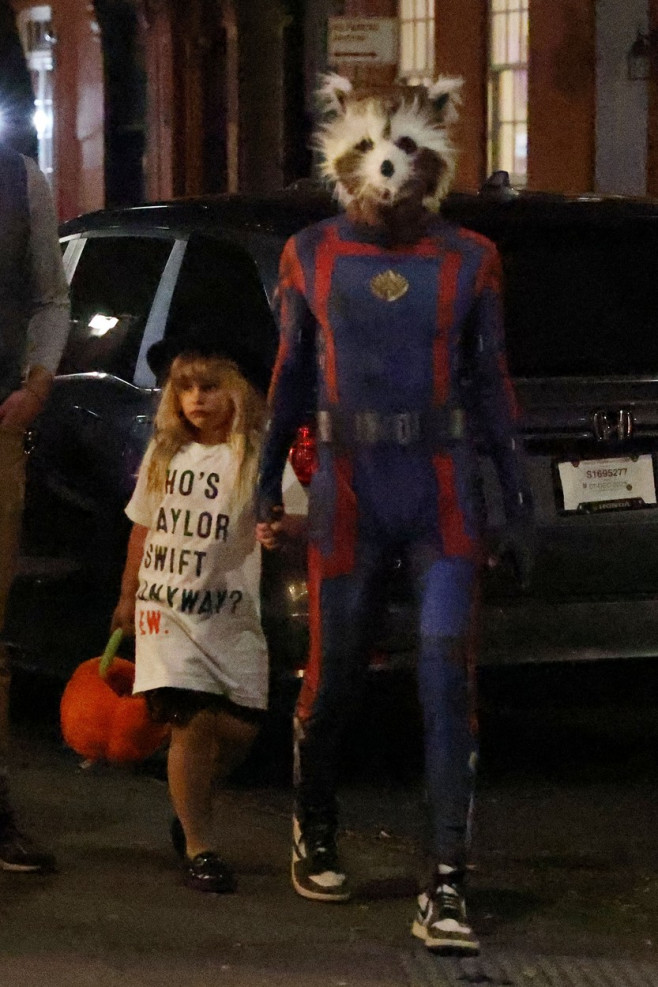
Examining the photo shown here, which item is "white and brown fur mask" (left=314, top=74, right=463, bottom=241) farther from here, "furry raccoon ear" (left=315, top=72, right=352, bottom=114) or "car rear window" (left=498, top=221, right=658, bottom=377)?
"car rear window" (left=498, top=221, right=658, bottom=377)

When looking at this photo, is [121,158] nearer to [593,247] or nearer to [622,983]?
[593,247]

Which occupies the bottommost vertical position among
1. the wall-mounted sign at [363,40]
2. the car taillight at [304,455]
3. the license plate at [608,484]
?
the license plate at [608,484]

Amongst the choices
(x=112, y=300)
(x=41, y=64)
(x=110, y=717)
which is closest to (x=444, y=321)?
(x=110, y=717)

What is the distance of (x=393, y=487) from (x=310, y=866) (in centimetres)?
101

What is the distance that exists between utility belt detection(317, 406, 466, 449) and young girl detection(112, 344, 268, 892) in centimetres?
45

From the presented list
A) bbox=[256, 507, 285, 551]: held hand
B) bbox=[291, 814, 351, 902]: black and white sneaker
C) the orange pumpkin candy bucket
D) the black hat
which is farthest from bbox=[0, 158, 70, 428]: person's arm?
bbox=[291, 814, 351, 902]: black and white sneaker

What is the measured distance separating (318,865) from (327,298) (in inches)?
55.3

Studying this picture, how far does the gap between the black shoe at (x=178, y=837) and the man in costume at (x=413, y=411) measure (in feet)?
2.28

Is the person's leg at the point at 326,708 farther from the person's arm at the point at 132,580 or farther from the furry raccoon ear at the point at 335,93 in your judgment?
the furry raccoon ear at the point at 335,93

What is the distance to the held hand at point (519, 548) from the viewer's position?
5180 millimetres

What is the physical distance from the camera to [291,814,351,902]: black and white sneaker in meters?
5.44

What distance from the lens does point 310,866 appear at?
5.47 metres

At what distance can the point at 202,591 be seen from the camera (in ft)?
18.1

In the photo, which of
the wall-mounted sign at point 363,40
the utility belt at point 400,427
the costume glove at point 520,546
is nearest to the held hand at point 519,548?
the costume glove at point 520,546
